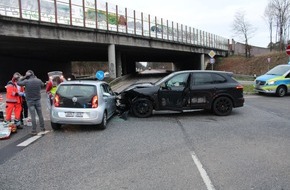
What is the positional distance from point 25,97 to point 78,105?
5.47 feet

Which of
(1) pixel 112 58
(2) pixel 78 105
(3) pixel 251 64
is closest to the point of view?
(2) pixel 78 105

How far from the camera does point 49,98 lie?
9.38 metres

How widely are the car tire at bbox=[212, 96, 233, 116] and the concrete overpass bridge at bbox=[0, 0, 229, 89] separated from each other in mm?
16709

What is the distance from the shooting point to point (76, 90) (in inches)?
310

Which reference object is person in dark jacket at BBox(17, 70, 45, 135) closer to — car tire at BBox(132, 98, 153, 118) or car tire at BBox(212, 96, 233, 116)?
car tire at BBox(132, 98, 153, 118)

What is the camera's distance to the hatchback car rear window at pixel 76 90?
25.6 ft

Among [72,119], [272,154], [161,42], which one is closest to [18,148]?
[72,119]

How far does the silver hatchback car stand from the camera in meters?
7.65

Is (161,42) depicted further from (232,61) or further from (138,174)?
(138,174)

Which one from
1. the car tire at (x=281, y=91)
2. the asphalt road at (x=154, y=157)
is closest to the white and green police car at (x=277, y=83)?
the car tire at (x=281, y=91)

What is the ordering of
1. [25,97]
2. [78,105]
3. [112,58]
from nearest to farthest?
[78,105], [25,97], [112,58]

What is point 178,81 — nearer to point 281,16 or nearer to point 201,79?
point 201,79

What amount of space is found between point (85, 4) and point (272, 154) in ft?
79.4

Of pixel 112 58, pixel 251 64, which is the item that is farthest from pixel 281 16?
pixel 112 58
